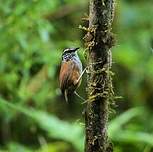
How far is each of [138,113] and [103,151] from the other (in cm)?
299

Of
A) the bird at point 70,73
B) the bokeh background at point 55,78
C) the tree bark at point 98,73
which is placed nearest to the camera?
the tree bark at point 98,73

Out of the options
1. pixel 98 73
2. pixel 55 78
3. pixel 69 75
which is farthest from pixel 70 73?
pixel 55 78

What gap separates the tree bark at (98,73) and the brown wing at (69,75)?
0.54 feet

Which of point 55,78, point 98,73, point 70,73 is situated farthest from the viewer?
point 55,78

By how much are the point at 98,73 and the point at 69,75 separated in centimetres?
24

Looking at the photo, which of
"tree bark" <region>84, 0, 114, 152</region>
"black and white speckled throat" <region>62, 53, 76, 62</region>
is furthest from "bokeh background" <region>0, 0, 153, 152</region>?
"tree bark" <region>84, 0, 114, 152</region>

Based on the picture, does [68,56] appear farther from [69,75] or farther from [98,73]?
[98,73]

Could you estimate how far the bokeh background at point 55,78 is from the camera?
439 cm

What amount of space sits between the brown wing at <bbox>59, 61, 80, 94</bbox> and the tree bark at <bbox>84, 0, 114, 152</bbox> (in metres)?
0.17

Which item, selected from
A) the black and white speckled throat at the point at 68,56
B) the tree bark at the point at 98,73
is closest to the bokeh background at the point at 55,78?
the black and white speckled throat at the point at 68,56

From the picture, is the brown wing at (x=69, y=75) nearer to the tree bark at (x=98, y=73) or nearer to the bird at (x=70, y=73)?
the bird at (x=70, y=73)

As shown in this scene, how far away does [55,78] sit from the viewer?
6031 mm

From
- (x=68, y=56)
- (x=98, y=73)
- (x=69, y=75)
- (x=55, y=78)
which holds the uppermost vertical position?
(x=55, y=78)

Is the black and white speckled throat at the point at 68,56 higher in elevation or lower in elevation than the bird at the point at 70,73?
higher
